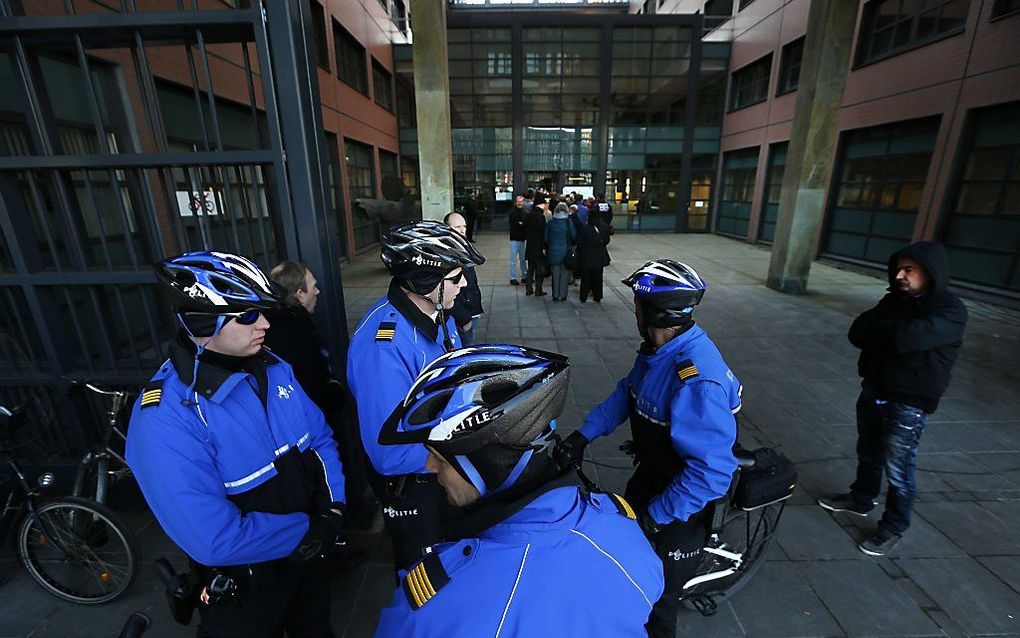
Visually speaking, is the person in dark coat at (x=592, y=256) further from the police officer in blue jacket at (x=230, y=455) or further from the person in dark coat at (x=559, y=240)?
the police officer in blue jacket at (x=230, y=455)

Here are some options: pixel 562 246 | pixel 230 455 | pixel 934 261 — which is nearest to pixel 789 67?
pixel 562 246

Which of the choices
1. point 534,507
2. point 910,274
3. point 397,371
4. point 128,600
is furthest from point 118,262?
point 910,274

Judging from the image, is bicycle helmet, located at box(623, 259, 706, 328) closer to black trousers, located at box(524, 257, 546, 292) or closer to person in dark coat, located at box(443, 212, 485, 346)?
person in dark coat, located at box(443, 212, 485, 346)

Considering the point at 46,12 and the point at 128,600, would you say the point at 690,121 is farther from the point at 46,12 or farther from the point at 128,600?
the point at 128,600

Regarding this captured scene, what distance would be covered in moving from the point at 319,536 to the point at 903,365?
3692 millimetres

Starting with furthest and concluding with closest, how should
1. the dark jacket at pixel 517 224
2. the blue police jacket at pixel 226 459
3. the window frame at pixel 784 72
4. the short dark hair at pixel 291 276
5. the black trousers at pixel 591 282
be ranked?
the window frame at pixel 784 72
the dark jacket at pixel 517 224
the black trousers at pixel 591 282
the short dark hair at pixel 291 276
the blue police jacket at pixel 226 459

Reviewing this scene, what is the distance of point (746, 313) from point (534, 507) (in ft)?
29.9

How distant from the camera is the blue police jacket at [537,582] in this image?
955mm

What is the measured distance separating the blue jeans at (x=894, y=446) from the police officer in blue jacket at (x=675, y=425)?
189cm

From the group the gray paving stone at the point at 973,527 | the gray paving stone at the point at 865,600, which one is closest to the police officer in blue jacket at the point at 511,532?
the gray paving stone at the point at 865,600

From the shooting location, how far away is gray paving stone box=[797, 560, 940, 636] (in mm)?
2590

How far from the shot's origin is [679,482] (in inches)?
75.4

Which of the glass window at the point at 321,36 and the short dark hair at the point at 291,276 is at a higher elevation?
the glass window at the point at 321,36

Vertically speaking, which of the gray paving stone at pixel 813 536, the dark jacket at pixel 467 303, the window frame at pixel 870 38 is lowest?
the gray paving stone at pixel 813 536
